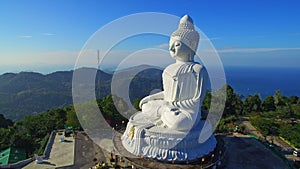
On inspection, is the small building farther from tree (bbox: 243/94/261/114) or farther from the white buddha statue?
tree (bbox: 243/94/261/114)

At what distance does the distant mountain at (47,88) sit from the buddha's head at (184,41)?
3.29 metres

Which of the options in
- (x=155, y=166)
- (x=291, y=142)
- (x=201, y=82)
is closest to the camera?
(x=155, y=166)

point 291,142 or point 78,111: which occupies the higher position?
point 78,111

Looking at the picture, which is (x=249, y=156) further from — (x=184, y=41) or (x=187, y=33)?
(x=187, y=33)

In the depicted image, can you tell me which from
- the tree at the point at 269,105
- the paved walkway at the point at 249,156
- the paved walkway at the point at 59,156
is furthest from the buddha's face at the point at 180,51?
the tree at the point at 269,105

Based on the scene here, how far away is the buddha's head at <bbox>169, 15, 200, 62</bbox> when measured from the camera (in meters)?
11.8

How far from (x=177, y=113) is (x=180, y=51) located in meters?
3.35

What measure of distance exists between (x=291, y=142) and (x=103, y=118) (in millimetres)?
13169

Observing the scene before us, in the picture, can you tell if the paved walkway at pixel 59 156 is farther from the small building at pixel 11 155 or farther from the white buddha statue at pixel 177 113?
the white buddha statue at pixel 177 113

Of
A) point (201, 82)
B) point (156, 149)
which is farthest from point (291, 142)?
point (156, 149)

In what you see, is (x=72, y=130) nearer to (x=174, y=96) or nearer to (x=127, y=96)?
(x=127, y=96)

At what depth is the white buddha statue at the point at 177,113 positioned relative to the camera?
10.4 metres

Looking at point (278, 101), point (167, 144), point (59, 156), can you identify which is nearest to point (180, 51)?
point (167, 144)

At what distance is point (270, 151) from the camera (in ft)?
44.2
